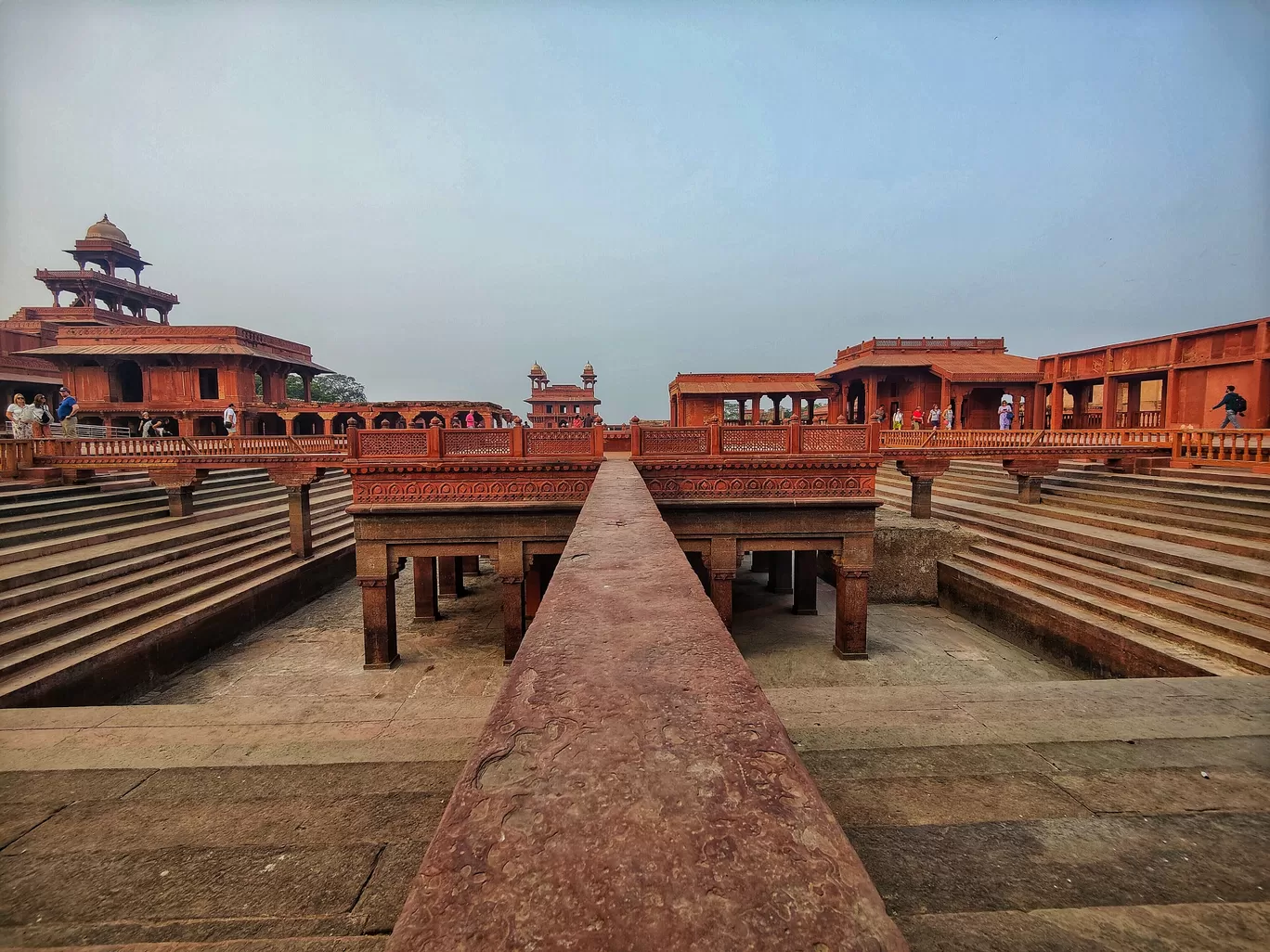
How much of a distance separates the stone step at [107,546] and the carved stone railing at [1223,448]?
907 inches

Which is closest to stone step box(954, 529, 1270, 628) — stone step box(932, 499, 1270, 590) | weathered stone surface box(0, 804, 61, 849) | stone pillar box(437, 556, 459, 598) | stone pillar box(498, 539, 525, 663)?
stone step box(932, 499, 1270, 590)

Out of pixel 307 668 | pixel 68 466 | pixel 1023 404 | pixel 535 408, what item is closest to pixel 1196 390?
pixel 1023 404

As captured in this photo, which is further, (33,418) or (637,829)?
(33,418)

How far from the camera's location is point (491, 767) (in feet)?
3.81

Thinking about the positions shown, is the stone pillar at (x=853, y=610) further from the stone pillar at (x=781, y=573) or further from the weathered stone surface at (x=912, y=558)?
the stone pillar at (x=781, y=573)

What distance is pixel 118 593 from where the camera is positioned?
9062 mm

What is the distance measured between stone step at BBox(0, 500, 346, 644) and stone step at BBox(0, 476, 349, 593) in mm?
426

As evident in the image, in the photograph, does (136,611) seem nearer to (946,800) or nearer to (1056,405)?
(946,800)

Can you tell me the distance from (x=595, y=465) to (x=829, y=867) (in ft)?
27.1

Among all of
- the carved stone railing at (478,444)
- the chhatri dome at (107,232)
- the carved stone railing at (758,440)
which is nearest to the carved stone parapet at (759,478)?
the carved stone railing at (758,440)

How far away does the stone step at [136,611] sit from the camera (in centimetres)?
691

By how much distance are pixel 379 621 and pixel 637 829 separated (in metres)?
9.60

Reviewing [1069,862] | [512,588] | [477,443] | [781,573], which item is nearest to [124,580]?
[477,443]

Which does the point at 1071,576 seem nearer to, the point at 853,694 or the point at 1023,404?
the point at 853,694
